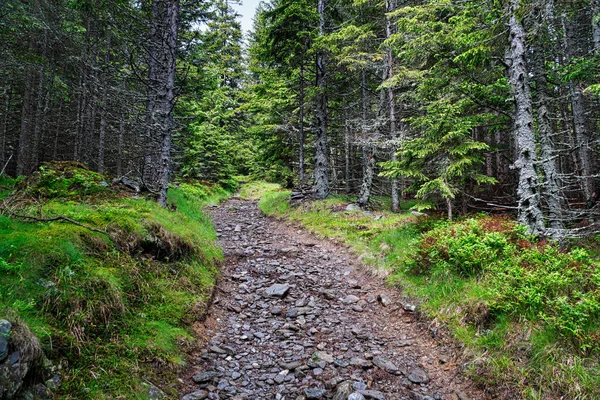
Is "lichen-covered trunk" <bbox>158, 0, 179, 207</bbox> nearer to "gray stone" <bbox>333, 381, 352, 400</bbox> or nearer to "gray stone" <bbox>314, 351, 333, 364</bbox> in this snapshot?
"gray stone" <bbox>314, 351, 333, 364</bbox>

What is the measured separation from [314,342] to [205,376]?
1.86 meters

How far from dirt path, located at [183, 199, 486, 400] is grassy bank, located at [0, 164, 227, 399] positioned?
0.60m

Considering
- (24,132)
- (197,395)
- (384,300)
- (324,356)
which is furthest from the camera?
(24,132)

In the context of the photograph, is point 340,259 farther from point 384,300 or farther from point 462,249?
point 462,249

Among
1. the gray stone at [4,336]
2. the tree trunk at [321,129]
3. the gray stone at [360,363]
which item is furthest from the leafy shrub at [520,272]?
the tree trunk at [321,129]

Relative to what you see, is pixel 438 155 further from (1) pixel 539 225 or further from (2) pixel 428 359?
(2) pixel 428 359

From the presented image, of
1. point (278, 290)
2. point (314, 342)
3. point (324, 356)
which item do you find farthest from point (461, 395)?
point (278, 290)

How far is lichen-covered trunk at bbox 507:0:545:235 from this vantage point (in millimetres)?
6879

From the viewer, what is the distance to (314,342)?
17.1 ft

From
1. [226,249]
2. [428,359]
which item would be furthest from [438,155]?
[226,249]

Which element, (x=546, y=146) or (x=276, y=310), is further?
(x=546, y=146)

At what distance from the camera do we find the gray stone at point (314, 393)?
387 cm

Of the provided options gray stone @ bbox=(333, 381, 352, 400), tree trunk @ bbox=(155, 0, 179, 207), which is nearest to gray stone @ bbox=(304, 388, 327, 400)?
gray stone @ bbox=(333, 381, 352, 400)

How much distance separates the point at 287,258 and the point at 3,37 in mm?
17333
